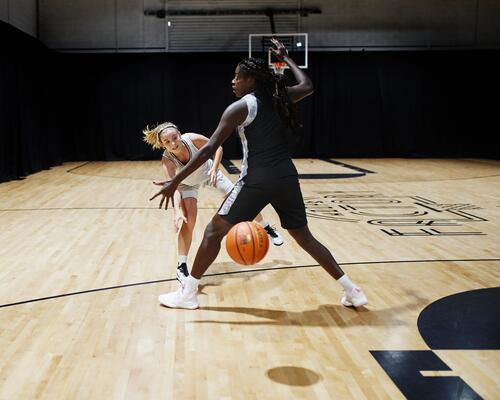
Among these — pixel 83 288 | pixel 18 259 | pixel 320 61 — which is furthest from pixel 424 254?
pixel 320 61

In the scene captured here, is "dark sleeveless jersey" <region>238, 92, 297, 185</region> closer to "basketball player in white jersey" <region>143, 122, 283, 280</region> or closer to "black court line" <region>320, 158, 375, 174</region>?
"basketball player in white jersey" <region>143, 122, 283, 280</region>

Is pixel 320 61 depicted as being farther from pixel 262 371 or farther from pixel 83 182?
pixel 262 371

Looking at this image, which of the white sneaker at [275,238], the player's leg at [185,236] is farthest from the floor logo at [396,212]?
the player's leg at [185,236]

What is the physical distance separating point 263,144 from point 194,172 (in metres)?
0.99

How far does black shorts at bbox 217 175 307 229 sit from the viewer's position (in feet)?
12.2

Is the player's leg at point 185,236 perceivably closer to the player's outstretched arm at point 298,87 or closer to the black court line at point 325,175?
the player's outstretched arm at point 298,87

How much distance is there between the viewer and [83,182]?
12.2 m

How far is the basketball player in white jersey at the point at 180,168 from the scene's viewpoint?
14.8ft

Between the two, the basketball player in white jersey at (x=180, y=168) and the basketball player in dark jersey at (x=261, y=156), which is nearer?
the basketball player in dark jersey at (x=261, y=156)

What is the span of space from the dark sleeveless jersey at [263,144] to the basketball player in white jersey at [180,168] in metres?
0.78

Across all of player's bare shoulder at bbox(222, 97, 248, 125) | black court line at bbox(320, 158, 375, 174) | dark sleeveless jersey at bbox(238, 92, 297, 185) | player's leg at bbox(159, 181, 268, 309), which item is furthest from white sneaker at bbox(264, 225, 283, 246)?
black court line at bbox(320, 158, 375, 174)

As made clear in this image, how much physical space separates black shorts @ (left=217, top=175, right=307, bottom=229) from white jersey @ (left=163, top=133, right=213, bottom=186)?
89cm

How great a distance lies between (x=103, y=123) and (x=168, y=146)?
14.2 meters

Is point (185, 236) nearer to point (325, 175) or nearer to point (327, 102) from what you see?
point (325, 175)
